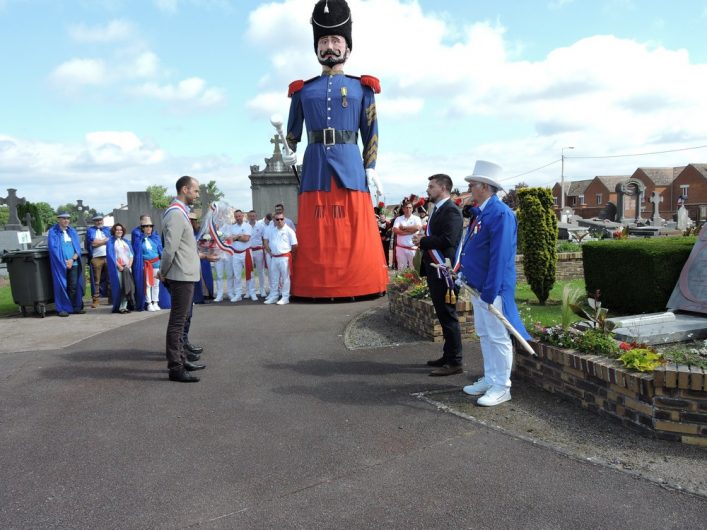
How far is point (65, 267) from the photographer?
9766 millimetres

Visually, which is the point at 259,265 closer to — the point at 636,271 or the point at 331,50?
the point at 331,50

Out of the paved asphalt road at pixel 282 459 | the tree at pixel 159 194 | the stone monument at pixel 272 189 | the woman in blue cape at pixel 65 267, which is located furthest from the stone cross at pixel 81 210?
the tree at pixel 159 194

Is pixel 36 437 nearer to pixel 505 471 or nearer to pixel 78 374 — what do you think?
pixel 78 374

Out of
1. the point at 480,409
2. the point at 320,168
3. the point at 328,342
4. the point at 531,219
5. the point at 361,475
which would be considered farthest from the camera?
the point at 320,168

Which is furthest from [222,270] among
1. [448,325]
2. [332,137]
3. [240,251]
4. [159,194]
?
[159,194]

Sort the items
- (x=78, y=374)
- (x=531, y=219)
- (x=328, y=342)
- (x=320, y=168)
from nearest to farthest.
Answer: (x=78, y=374) < (x=328, y=342) < (x=531, y=219) < (x=320, y=168)

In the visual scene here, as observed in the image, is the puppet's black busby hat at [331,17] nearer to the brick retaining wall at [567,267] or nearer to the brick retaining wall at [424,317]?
the brick retaining wall at [424,317]

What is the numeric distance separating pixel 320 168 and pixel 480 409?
6.19 m

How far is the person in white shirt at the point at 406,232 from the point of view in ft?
37.7

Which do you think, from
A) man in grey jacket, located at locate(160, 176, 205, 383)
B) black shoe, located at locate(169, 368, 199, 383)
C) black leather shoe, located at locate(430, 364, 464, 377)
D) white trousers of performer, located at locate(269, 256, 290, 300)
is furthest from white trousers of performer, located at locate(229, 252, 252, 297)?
black leather shoe, located at locate(430, 364, 464, 377)

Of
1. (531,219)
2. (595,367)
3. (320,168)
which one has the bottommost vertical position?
(595,367)

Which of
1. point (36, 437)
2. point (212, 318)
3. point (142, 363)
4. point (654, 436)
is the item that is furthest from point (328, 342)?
point (654, 436)

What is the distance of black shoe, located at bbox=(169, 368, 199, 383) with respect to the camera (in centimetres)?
545

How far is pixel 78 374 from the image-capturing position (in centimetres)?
585
